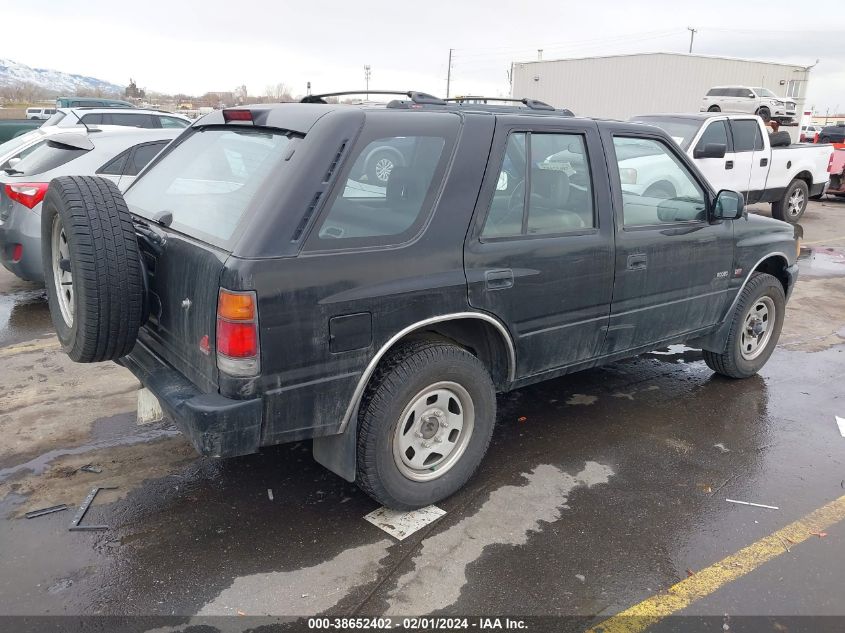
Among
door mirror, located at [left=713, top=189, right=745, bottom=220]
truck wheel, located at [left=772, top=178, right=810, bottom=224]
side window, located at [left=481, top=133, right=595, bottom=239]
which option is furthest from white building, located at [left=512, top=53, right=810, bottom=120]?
side window, located at [left=481, top=133, right=595, bottom=239]

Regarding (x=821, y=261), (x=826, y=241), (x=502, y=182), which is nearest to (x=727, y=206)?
(x=502, y=182)

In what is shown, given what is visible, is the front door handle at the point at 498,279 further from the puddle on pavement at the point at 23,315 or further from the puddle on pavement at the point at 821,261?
the puddle on pavement at the point at 821,261

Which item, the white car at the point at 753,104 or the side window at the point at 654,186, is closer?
the side window at the point at 654,186

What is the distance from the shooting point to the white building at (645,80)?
28.1 metres

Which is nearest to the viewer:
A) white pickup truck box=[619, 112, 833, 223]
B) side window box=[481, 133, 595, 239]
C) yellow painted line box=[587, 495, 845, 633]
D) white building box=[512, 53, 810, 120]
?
yellow painted line box=[587, 495, 845, 633]

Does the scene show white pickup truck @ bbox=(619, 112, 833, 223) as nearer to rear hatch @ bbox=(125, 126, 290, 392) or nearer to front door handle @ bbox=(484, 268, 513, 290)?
front door handle @ bbox=(484, 268, 513, 290)

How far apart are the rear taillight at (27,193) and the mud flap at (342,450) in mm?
4556

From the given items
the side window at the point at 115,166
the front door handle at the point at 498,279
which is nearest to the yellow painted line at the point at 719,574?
the front door handle at the point at 498,279

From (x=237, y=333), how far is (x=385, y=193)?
2.98 ft

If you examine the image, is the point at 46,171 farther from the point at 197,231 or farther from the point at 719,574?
the point at 719,574

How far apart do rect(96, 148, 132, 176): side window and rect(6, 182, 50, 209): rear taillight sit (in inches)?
23.2

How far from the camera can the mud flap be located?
9.52 ft

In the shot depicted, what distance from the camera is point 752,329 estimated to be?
4898mm

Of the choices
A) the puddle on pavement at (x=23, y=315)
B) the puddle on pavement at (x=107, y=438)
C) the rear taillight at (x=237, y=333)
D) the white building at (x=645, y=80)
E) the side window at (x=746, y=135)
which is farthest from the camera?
the white building at (x=645, y=80)
